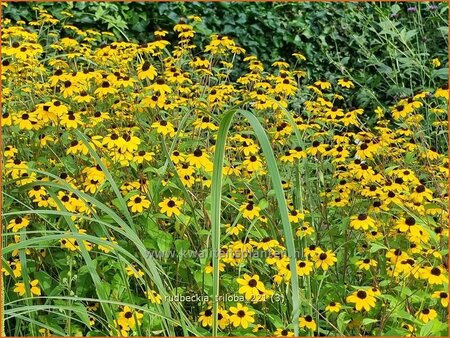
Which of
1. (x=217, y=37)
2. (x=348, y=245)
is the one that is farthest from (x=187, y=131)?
(x=348, y=245)

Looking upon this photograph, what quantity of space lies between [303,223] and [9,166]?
81 centimetres

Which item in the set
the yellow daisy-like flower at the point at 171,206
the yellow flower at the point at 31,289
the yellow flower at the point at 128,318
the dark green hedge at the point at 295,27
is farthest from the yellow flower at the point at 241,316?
the dark green hedge at the point at 295,27

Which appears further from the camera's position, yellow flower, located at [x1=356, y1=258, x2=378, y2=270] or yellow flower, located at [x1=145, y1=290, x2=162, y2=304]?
yellow flower, located at [x1=356, y1=258, x2=378, y2=270]

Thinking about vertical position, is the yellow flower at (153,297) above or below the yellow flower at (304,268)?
below

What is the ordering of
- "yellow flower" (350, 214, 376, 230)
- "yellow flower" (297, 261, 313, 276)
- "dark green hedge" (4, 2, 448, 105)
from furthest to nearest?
"dark green hedge" (4, 2, 448, 105), "yellow flower" (350, 214, 376, 230), "yellow flower" (297, 261, 313, 276)

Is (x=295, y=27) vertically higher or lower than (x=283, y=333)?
higher

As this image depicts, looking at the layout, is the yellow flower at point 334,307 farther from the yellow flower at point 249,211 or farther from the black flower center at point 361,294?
the yellow flower at point 249,211

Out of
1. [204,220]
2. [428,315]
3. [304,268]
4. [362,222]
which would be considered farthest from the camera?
[204,220]

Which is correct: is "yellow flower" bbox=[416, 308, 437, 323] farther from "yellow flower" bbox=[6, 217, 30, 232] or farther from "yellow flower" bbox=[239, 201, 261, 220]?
"yellow flower" bbox=[6, 217, 30, 232]

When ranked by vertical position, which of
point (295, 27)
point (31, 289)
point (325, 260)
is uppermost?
point (295, 27)

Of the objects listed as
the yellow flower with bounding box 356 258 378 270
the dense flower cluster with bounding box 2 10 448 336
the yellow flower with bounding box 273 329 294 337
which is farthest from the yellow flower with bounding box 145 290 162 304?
the yellow flower with bounding box 356 258 378 270

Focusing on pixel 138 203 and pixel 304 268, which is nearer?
pixel 304 268

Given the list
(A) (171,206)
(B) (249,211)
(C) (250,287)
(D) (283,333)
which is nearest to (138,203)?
(A) (171,206)

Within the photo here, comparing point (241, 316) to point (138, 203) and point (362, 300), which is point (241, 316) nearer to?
point (362, 300)
